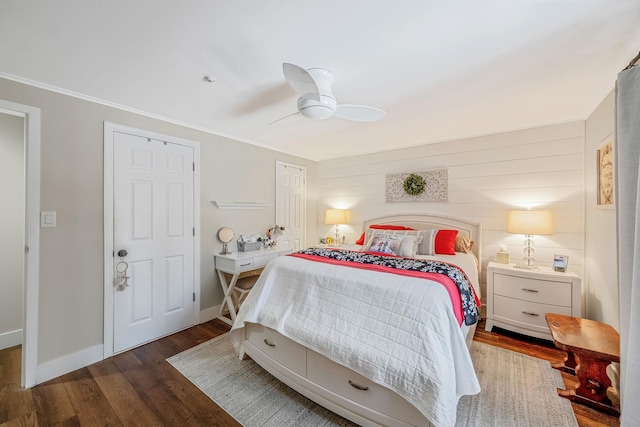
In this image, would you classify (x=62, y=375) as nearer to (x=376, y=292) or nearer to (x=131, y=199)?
(x=131, y=199)

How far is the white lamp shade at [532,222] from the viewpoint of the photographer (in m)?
2.58

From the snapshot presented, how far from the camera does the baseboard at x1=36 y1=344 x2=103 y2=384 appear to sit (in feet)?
6.56

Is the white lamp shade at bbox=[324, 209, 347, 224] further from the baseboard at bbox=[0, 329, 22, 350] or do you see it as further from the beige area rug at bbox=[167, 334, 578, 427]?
the baseboard at bbox=[0, 329, 22, 350]

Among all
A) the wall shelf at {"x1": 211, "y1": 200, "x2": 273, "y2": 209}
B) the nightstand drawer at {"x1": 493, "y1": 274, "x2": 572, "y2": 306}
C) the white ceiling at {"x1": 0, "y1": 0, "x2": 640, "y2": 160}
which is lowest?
the nightstand drawer at {"x1": 493, "y1": 274, "x2": 572, "y2": 306}

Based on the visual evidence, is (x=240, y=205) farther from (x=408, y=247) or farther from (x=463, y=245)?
(x=463, y=245)

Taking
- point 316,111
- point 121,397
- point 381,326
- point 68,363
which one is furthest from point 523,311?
point 68,363

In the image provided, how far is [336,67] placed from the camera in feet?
5.75

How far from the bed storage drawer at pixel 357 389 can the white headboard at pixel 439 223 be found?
2.42 meters

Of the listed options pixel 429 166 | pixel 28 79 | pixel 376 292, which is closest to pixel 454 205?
pixel 429 166

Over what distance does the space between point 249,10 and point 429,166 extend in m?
3.04

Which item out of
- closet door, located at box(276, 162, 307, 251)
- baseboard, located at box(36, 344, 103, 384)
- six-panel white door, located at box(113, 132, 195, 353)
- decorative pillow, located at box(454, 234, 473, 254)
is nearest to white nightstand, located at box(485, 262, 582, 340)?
decorative pillow, located at box(454, 234, 473, 254)

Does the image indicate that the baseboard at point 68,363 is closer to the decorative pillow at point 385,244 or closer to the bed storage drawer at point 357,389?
the bed storage drawer at point 357,389

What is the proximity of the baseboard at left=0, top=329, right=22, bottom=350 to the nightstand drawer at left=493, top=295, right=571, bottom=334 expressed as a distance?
16.2ft

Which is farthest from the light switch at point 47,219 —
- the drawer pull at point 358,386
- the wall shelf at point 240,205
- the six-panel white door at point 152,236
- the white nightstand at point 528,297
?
the white nightstand at point 528,297
